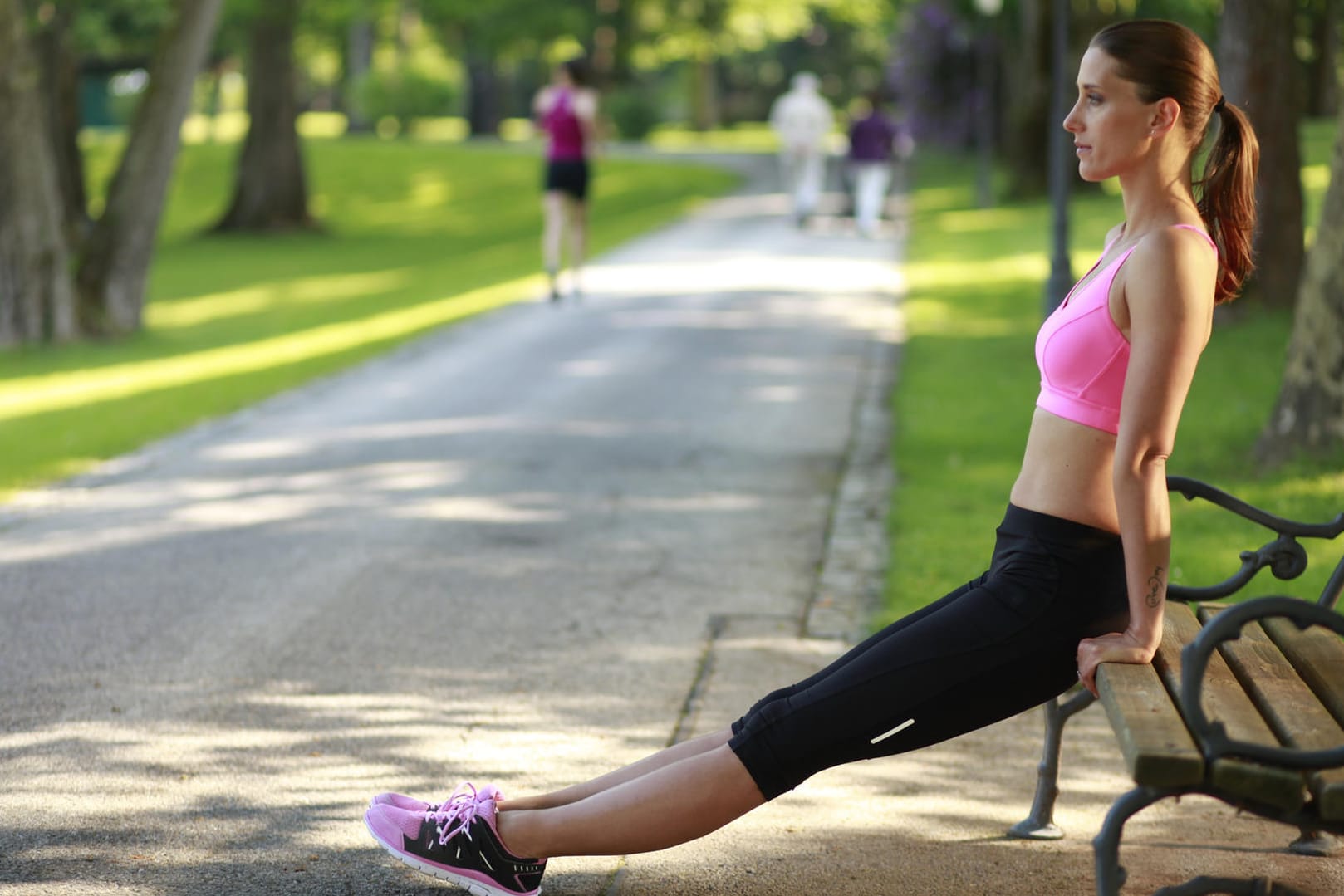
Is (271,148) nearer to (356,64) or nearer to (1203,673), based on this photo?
(356,64)

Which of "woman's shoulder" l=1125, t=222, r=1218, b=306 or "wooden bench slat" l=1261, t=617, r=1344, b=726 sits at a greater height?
"woman's shoulder" l=1125, t=222, r=1218, b=306

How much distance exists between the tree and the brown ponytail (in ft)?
49.1

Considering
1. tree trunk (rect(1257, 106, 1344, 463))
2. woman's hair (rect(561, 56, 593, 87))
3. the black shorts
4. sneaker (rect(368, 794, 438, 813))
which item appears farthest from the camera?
the black shorts

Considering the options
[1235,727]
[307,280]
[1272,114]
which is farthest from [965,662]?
[307,280]

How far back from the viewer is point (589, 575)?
729 cm

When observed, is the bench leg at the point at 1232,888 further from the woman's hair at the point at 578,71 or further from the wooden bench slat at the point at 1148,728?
the woman's hair at the point at 578,71

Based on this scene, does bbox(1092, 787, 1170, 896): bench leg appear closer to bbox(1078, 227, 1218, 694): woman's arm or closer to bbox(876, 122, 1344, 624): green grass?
bbox(1078, 227, 1218, 694): woman's arm

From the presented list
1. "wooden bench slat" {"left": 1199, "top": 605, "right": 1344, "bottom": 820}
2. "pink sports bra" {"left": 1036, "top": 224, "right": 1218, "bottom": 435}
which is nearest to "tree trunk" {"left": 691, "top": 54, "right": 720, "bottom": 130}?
"wooden bench slat" {"left": 1199, "top": 605, "right": 1344, "bottom": 820}

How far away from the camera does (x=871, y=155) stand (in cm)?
2572

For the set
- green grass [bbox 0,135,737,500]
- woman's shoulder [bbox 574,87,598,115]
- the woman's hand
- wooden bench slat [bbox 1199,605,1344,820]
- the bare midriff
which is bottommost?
green grass [bbox 0,135,737,500]

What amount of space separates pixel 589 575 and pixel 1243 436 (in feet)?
15.2

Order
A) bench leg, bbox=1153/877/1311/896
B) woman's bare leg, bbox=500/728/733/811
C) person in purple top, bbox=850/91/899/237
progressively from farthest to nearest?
person in purple top, bbox=850/91/899/237
woman's bare leg, bbox=500/728/733/811
bench leg, bbox=1153/877/1311/896

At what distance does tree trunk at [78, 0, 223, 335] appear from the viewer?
17625 mm

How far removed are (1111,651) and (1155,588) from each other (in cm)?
17
